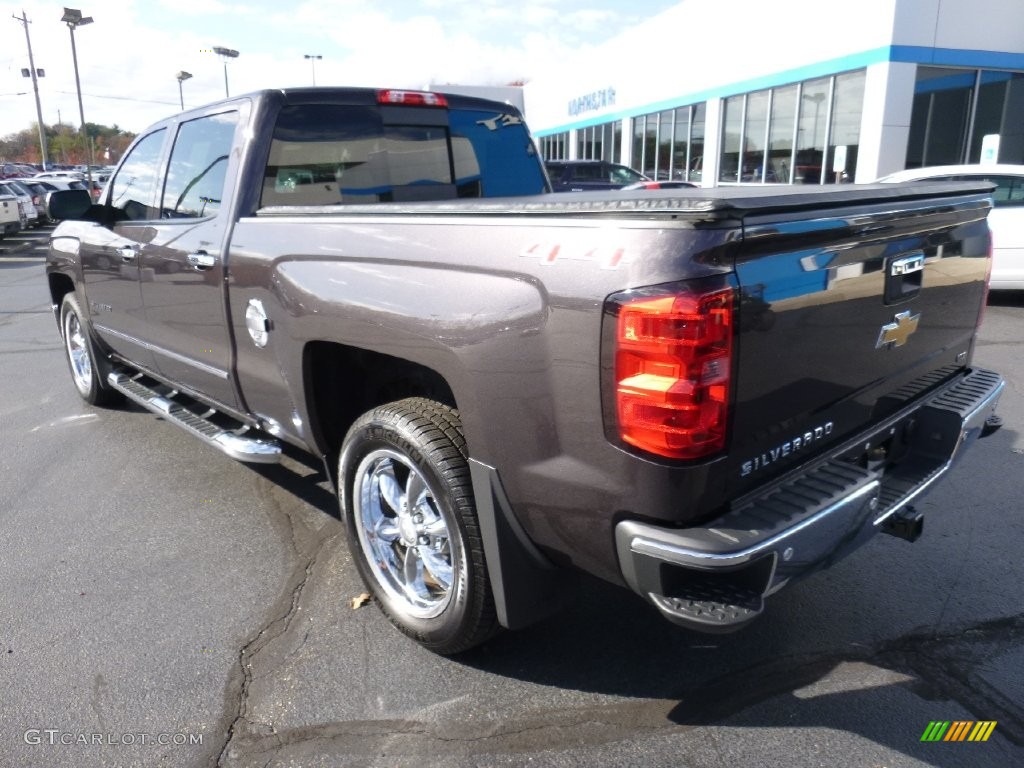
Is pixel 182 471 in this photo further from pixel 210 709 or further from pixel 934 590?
pixel 934 590

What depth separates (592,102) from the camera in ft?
104

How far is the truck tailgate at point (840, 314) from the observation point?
2.18 meters

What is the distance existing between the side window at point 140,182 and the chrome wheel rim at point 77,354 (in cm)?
130

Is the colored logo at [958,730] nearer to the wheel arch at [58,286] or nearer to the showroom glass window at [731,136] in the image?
the wheel arch at [58,286]

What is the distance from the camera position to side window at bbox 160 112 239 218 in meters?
3.86

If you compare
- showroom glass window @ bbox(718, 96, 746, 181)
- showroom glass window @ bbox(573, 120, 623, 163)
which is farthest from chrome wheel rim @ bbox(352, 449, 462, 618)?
showroom glass window @ bbox(573, 120, 623, 163)

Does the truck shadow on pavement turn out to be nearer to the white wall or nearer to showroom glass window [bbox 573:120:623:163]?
the white wall

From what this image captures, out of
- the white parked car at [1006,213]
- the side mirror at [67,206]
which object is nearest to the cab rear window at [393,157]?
the side mirror at [67,206]

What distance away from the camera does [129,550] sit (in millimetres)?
3867

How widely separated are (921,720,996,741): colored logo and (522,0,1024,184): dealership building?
14.1 m

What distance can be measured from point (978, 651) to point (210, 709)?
2715 mm

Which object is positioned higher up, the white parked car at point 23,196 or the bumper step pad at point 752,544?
the white parked car at point 23,196

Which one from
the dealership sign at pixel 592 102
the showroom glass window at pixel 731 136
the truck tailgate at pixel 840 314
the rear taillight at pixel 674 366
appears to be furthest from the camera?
the dealership sign at pixel 592 102

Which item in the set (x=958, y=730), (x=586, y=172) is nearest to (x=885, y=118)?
(x=586, y=172)
